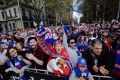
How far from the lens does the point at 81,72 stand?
4.40m

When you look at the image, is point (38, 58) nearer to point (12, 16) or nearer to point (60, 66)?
point (60, 66)

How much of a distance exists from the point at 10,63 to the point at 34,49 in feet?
2.77

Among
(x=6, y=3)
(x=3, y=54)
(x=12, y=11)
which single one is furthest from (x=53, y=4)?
(x=3, y=54)

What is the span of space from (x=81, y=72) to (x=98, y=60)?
52cm

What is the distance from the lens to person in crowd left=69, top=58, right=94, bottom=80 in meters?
4.33

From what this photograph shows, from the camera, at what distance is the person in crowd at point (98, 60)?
4531 mm

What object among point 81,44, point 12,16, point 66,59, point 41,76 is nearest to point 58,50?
point 66,59

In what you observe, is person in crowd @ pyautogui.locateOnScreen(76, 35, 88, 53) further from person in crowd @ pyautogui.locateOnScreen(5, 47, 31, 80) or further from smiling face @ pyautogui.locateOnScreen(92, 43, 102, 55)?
smiling face @ pyautogui.locateOnScreen(92, 43, 102, 55)

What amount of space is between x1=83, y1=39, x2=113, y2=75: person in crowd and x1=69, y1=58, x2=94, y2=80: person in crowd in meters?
0.36

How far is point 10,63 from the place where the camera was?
5844mm

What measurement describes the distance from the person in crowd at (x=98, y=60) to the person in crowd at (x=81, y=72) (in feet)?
1.19

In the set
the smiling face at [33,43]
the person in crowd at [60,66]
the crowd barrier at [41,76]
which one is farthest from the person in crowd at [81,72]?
the smiling face at [33,43]

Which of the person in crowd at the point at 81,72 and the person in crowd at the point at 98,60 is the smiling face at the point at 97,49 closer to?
the person in crowd at the point at 98,60

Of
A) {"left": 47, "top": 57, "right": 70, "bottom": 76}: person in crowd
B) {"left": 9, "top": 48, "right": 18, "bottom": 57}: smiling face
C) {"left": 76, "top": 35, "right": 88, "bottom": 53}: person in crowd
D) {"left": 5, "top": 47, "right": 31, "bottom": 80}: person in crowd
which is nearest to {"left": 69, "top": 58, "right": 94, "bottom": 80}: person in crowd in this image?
{"left": 47, "top": 57, "right": 70, "bottom": 76}: person in crowd
